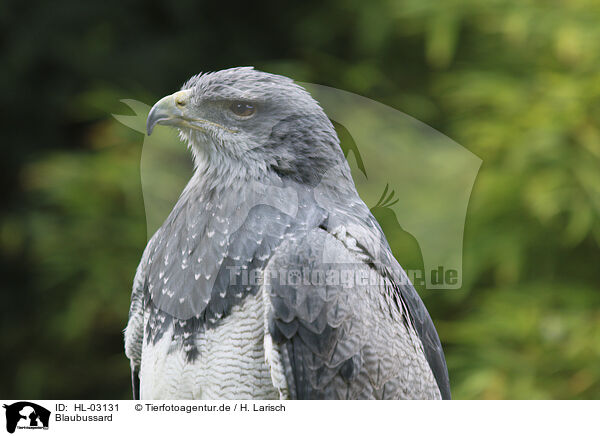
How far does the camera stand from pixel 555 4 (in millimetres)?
3398

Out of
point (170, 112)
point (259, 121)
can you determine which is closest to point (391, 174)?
point (259, 121)

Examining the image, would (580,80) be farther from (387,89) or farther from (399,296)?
(399,296)

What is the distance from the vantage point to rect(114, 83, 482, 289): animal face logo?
1.90 metres

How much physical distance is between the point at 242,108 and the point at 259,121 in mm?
56

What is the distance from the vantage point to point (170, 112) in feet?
6.35

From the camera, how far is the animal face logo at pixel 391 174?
6.23 ft

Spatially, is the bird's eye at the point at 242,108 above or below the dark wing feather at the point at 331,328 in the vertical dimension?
above

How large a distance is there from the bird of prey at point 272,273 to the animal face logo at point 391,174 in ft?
0.19
